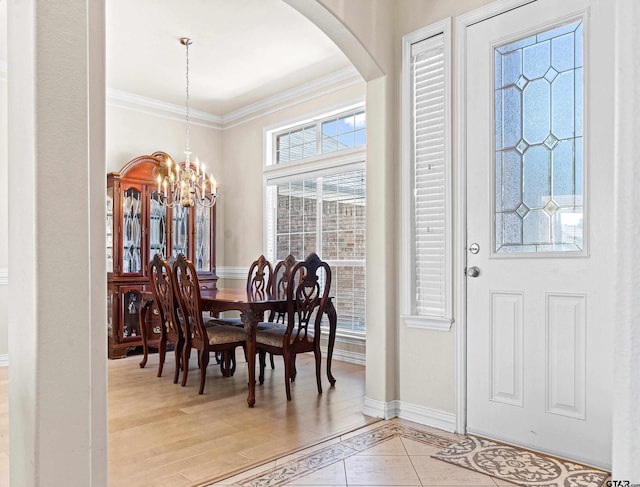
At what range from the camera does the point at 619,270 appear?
431mm

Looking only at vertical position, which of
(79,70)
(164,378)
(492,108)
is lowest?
(164,378)

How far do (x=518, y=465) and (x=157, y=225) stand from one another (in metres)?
4.47

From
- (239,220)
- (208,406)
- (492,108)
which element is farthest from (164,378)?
(492,108)

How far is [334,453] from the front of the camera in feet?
8.61

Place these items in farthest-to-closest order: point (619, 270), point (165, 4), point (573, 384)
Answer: point (165, 4)
point (573, 384)
point (619, 270)

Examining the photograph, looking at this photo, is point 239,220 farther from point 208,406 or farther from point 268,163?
point 208,406

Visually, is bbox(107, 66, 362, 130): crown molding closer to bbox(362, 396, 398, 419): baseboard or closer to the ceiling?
the ceiling

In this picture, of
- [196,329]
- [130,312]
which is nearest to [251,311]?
[196,329]

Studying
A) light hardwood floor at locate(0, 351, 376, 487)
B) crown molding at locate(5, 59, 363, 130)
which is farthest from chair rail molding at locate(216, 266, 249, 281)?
light hardwood floor at locate(0, 351, 376, 487)

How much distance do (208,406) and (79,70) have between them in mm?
2483

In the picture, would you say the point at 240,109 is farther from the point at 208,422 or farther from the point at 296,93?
the point at 208,422

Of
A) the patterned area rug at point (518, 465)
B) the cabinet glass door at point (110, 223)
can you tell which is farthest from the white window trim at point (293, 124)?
the patterned area rug at point (518, 465)

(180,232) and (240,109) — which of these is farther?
(240,109)

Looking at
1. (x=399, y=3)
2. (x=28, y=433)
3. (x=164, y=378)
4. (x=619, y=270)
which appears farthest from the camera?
(x=164, y=378)
